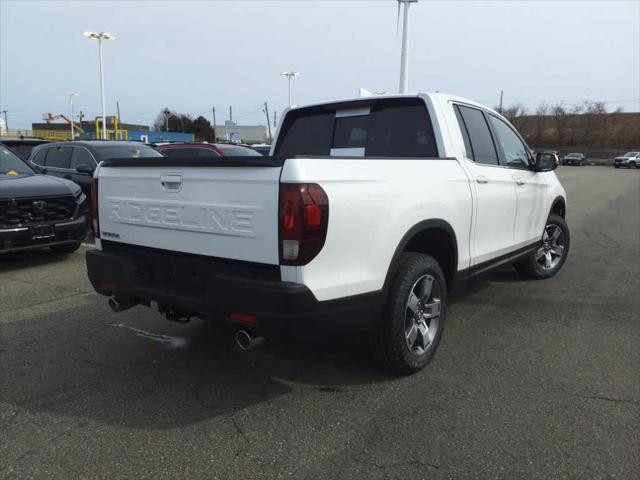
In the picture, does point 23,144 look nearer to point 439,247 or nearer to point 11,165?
point 11,165

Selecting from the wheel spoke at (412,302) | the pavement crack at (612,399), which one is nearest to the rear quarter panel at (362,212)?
the wheel spoke at (412,302)

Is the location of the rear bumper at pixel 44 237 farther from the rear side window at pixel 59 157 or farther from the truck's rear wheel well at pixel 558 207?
the truck's rear wheel well at pixel 558 207

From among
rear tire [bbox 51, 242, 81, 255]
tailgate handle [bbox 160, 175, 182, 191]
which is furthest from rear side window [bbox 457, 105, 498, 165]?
rear tire [bbox 51, 242, 81, 255]

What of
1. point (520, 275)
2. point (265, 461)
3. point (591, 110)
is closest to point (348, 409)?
point (265, 461)

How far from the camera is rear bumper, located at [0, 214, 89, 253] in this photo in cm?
613

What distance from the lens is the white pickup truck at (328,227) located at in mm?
2707

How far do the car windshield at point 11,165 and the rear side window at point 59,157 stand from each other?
1.87 meters

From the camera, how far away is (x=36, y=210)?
6.48 metres

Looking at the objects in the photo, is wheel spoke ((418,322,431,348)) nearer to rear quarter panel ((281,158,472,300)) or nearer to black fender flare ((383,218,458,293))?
black fender flare ((383,218,458,293))

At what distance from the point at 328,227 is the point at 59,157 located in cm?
866

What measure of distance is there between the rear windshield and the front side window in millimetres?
1127

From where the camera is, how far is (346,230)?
111 inches

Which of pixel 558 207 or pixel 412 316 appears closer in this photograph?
pixel 412 316

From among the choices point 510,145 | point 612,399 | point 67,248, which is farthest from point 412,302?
point 67,248
